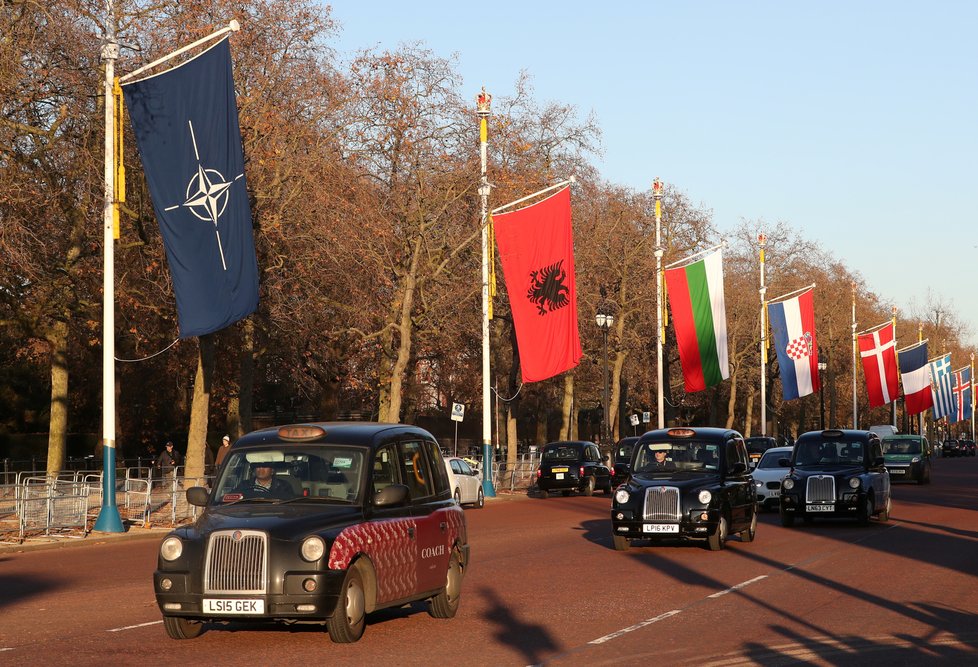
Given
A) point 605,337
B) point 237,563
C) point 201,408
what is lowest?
point 237,563

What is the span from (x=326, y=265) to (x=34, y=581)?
999 inches

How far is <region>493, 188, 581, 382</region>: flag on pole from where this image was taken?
3616 cm

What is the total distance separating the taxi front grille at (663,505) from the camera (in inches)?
846

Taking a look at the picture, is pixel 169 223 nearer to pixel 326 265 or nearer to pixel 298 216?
pixel 298 216

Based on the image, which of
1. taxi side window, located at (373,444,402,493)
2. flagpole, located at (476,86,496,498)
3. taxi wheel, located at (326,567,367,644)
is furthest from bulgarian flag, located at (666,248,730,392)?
taxi wheel, located at (326,567,367,644)

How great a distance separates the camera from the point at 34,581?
18.1 metres

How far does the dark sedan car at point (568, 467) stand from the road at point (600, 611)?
18778 mm

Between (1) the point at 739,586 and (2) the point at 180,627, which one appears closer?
(2) the point at 180,627

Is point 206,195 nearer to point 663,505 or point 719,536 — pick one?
point 663,505

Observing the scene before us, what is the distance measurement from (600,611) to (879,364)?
206 ft

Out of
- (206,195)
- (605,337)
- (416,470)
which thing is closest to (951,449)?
(605,337)

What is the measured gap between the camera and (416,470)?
44.2 feet

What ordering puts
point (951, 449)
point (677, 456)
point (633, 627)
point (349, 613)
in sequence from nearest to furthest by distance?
point (349, 613), point (633, 627), point (677, 456), point (951, 449)

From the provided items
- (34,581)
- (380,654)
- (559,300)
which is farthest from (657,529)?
(559,300)
